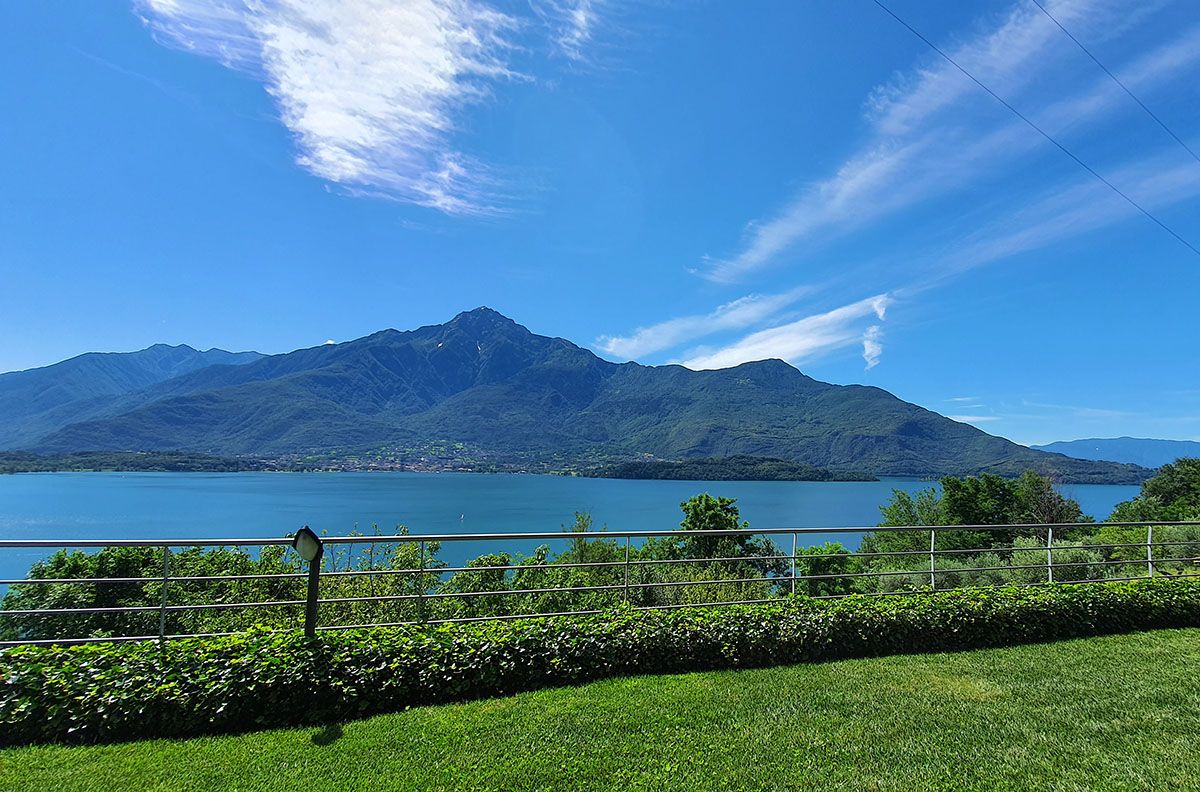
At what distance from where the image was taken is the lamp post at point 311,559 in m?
4.09

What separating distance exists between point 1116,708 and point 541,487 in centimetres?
11377

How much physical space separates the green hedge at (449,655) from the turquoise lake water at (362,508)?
24.1 m

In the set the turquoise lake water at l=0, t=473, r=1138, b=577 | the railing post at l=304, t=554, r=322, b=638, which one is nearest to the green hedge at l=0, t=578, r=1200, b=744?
the railing post at l=304, t=554, r=322, b=638

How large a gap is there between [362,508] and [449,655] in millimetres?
71506

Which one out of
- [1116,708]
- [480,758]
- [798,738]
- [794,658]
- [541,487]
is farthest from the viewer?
[541,487]

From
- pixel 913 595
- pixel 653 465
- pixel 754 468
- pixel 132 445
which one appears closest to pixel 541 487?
pixel 653 465

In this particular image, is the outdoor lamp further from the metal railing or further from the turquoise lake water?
the turquoise lake water

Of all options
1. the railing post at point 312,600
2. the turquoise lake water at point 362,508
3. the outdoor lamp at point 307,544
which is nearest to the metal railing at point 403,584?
the railing post at point 312,600

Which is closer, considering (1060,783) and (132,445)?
(1060,783)

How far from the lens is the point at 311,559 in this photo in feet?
13.6

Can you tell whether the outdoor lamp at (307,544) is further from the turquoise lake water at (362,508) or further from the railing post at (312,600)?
the turquoise lake water at (362,508)

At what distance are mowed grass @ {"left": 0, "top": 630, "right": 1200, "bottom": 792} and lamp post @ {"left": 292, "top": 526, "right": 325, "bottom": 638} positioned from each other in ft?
2.50

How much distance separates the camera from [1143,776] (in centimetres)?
310

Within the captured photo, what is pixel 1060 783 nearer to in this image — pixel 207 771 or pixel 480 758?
pixel 480 758
